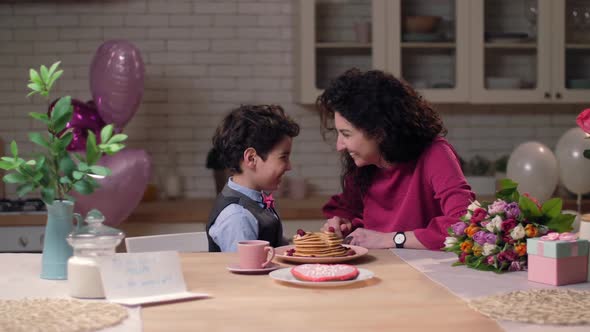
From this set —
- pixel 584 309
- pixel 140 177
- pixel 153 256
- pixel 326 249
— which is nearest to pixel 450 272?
pixel 326 249

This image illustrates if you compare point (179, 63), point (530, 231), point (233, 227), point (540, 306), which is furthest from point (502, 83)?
point (540, 306)

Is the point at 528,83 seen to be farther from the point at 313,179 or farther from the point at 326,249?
the point at 326,249

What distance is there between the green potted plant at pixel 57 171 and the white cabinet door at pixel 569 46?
3.26 m

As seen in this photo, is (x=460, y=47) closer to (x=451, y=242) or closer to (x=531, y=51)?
(x=531, y=51)

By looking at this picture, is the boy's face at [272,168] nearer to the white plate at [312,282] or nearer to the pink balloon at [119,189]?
the white plate at [312,282]

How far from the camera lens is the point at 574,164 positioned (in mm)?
4246

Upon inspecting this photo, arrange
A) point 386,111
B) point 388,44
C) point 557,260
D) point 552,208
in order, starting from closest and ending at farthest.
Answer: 1. point 557,260
2. point 552,208
3. point 386,111
4. point 388,44

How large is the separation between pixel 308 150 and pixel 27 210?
161cm

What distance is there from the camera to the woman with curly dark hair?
2631 mm

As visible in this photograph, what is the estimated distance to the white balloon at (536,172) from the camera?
13.7 ft

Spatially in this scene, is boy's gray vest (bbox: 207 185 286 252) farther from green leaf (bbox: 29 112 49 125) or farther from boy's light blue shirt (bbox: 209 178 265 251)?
green leaf (bbox: 29 112 49 125)

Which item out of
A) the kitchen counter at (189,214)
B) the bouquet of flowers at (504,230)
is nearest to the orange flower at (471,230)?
the bouquet of flowers at (504,230)

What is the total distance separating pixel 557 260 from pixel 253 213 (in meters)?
0.99

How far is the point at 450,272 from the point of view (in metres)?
1.98
